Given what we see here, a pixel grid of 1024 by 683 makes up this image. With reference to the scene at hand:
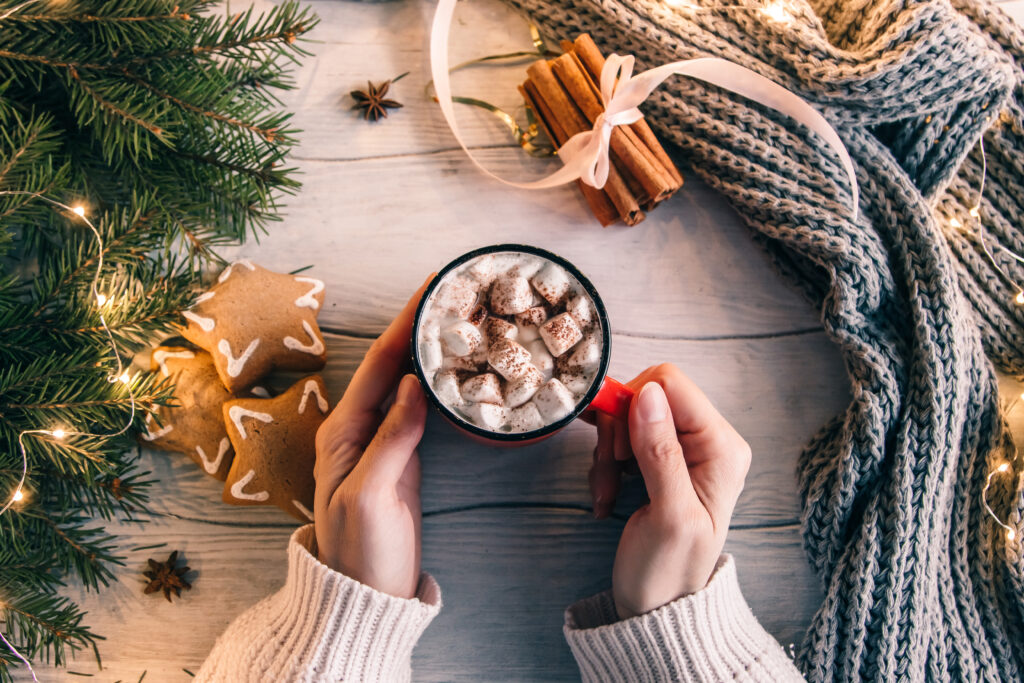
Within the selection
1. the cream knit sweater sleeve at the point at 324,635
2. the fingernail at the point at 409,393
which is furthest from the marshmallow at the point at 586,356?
the cream knit sweater sleeve at the point at 324,635

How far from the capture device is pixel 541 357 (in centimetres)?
78

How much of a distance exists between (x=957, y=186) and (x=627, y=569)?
0.88 meters

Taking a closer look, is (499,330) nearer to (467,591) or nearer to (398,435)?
(398,435)

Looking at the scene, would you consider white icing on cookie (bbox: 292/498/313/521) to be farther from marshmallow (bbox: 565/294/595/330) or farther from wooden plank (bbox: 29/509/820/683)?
marshmallow (bbox: 565/294/595/330)

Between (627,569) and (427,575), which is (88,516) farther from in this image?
(627,569)

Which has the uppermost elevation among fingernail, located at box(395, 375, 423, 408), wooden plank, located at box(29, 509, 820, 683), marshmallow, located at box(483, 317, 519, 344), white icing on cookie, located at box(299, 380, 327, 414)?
marshmallow, located at box(483, 317, 519, 344)

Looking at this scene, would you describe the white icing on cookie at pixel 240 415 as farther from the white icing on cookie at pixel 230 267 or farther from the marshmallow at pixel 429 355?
the marshmallow at pixel 429 355

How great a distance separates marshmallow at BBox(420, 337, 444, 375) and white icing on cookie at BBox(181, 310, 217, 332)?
1.38 feet

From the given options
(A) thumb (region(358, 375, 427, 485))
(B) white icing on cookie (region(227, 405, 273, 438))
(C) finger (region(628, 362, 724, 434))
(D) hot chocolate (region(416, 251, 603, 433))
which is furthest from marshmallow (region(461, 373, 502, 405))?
(B) white icing on cookie (region(227, 405, 273, 438))

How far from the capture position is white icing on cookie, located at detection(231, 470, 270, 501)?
992 mm

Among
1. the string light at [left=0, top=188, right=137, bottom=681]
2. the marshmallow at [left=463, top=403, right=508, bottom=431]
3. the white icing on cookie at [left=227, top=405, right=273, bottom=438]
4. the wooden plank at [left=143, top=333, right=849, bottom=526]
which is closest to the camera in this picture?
the marshmallow at [left=463, top=403, right=508, bottom=431]

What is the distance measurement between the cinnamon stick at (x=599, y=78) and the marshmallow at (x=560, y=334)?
1.37ft

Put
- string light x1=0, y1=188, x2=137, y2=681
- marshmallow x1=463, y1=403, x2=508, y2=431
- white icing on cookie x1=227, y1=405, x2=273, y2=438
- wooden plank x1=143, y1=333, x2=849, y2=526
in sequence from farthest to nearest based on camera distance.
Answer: wooden plank x1=143, y1=333, x2=849, y2=526, white icing on cookie x1=227, y1=405, x2=273, y2=438, string light x1=0, y1=188, x2=137, y2=681, marshmallow x1=463, y1=403, x2=508, y2=431

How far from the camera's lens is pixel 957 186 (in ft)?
3.73
